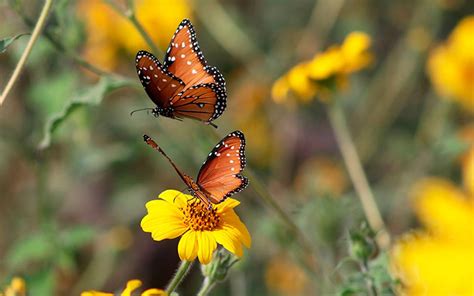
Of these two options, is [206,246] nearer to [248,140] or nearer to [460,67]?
[460,67]

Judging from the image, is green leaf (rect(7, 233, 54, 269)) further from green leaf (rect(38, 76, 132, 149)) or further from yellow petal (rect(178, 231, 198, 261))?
yellow petal (rect(178, 231, 198, 261))

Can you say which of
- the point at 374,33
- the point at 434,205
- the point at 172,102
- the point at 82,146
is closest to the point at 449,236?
the point at 434,205

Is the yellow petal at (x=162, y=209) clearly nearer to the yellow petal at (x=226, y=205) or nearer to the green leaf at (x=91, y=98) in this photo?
the yellow petal at (x=226, y=205)

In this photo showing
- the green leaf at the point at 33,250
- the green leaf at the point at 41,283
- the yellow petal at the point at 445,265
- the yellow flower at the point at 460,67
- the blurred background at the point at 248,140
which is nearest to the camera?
the yellow petal at the point at 445,265

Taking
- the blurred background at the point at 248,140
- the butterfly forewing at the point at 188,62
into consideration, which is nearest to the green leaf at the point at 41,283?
the blurred background at the point at 248,140

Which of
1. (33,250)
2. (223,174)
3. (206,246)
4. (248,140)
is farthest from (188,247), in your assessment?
(248,140)

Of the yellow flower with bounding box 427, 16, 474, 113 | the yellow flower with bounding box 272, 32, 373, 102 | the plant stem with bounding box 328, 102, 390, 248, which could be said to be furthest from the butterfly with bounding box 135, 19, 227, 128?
the yellow flower with bounding box 427, 16, 474, 113
